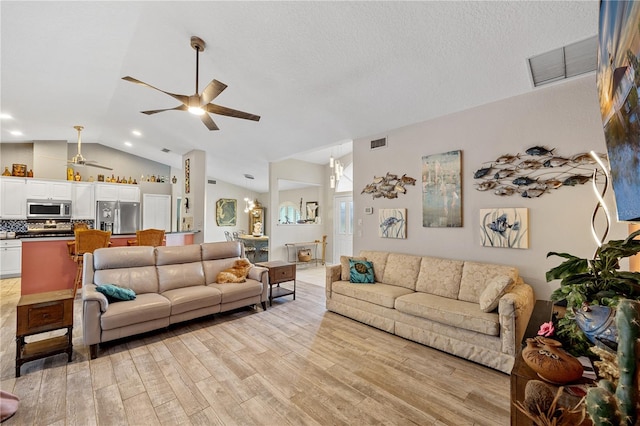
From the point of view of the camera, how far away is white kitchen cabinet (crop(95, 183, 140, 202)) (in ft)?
24.4

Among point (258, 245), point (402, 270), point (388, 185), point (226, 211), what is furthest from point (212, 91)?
point (226, 211)

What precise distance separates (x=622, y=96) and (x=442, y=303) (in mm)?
2482

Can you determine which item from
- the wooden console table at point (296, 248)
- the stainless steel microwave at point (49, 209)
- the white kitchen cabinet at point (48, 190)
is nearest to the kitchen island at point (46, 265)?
the stainless steel microwave at point (49, 209)

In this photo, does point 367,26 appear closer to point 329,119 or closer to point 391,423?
point 329,119

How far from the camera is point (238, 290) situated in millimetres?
3721

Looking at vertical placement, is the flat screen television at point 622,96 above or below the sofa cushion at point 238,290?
above

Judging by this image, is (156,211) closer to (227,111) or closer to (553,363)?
(227,111)

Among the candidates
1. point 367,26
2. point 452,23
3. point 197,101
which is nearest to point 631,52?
point 452,23

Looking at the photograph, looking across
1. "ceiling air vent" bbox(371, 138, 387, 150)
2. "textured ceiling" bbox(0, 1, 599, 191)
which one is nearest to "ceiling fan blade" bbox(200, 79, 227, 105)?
"textured ceiling" bbox(0, 1, 599, 191)

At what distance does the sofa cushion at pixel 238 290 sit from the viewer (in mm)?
3619

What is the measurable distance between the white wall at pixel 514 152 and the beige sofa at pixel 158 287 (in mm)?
2513

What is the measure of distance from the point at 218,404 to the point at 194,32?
3613mm

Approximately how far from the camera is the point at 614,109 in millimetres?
981

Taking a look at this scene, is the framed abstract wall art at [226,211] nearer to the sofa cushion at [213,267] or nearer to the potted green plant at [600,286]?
the sofa cushion at [213,267]
